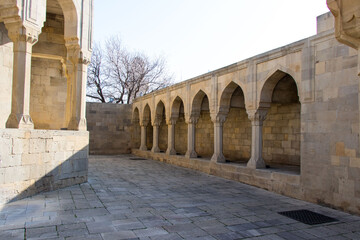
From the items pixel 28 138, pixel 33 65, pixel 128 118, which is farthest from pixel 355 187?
pixel 128 118

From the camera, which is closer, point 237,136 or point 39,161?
point 39,161

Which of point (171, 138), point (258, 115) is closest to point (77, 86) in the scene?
point (258, 115)

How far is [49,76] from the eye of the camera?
11836 millimetres

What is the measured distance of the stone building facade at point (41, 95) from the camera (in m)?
6.89

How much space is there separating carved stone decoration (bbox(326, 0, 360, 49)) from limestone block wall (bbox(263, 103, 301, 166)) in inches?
297

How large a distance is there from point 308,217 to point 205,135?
35.7 ft

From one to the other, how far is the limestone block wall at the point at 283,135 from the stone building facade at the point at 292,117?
4 centimetres

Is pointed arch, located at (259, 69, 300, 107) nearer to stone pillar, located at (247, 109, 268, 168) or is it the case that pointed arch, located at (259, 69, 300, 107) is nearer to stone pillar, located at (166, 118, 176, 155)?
stone pillar, located at (247, 109, 268, 168)

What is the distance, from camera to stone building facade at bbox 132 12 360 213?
652 centimetres

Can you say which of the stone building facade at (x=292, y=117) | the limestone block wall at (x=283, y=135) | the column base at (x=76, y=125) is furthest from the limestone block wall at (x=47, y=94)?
the limestone block wall at (x=283, y=135)

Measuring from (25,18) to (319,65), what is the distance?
7.15 meters

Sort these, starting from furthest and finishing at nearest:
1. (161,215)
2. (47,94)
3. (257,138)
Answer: (47,94) → (257,138) → (161,215)

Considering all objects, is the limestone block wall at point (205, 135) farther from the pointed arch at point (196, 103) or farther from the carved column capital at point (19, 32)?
the carved column capital at point (19, 32)

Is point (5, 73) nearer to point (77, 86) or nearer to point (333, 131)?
point (77, 86)
